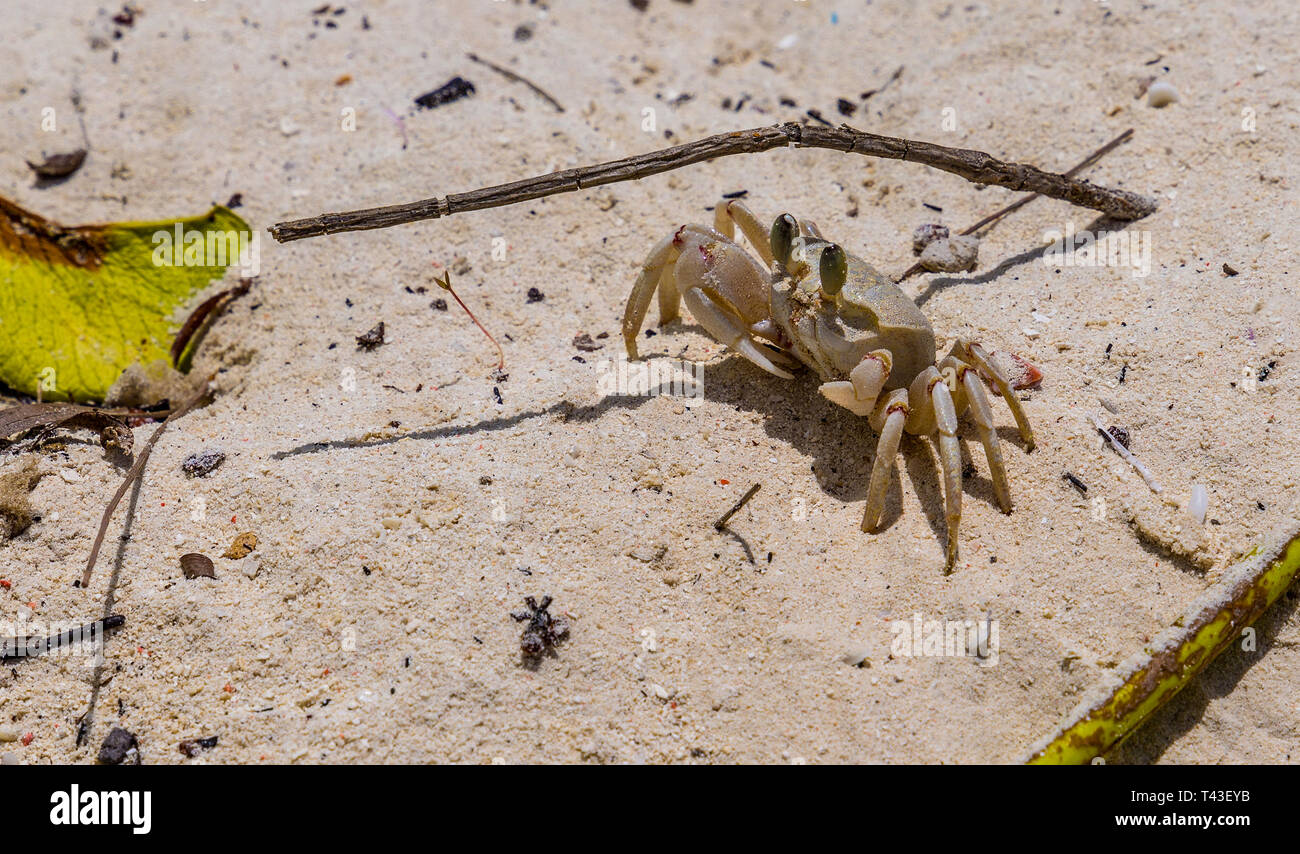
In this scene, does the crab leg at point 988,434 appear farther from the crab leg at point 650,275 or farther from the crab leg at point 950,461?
the crab leg at point 650,275

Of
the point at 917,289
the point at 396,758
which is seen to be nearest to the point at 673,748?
the point at 396,758

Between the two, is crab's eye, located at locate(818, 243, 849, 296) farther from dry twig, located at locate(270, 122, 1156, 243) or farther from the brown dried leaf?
the brown dried leaf

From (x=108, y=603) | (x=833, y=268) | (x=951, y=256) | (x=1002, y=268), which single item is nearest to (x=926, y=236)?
(x=951, y=256)

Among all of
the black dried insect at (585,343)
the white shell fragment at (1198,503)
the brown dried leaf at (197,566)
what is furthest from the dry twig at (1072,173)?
the brown dried leaf at (197,566)

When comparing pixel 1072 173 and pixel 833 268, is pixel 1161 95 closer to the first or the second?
pixel 1072 173

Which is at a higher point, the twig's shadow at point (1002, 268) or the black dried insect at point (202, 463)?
the twig's shadow at point (1002, 268)

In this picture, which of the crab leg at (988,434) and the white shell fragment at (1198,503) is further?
the crab leg at (988,434)
